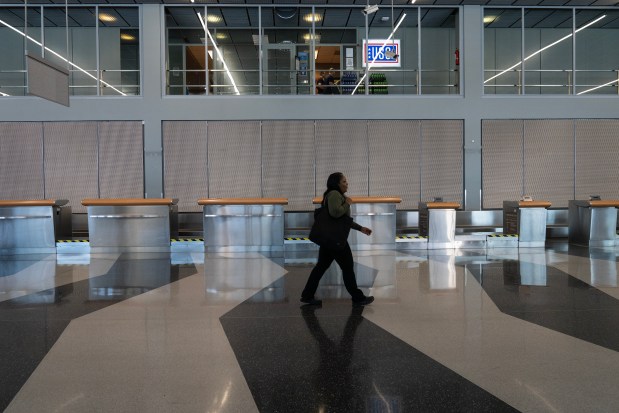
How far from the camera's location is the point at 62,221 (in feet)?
46.7

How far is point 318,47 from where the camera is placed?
21016 mm

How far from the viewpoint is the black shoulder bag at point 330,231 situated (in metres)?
6.79

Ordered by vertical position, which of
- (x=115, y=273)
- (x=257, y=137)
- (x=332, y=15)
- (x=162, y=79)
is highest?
(x=332, y=15)

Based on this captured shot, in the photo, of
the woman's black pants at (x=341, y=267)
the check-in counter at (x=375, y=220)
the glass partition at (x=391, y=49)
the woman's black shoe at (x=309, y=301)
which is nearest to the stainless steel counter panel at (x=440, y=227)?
the check-in counter at (x=375, y=220)

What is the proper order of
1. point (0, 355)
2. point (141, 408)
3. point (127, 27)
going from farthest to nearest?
point (127, 27) → point (0, 355) → point (141, 408)

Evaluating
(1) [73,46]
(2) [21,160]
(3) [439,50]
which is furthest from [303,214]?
(1) [73,46]

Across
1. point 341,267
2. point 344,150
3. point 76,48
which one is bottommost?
point 341,267

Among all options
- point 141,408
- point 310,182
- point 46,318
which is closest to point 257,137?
point 310,182

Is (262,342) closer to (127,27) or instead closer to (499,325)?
(499,325)

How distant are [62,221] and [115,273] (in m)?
5.12

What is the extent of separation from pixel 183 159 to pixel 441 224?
8268 millimetres

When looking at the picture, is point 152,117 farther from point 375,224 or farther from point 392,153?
point 375,224

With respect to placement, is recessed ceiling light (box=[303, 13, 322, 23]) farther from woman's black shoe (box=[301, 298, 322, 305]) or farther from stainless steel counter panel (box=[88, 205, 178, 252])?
woman's black shoe (box=[301, 298, 322, 305])

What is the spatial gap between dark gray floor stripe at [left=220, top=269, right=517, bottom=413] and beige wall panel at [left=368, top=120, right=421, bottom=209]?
1100 cm
